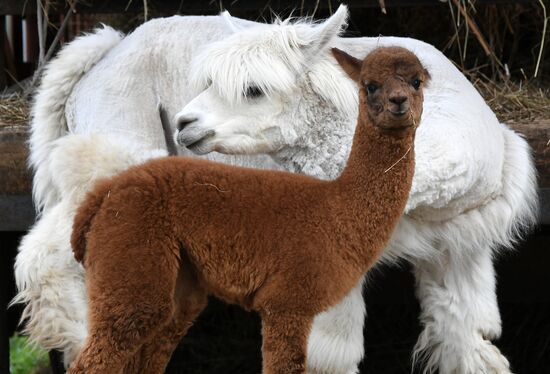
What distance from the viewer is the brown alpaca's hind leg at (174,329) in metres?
3.10

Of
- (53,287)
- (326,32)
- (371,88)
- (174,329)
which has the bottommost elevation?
(53,287)

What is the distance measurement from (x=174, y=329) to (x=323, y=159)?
0.98 meters

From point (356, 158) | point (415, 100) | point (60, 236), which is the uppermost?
point (415, 100)

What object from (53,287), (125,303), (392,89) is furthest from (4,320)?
(392,89)

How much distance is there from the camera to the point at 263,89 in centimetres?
372

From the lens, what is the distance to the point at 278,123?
148 inches

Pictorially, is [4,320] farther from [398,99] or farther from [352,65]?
[398,99]

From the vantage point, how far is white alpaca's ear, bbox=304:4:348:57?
3758 millimetres

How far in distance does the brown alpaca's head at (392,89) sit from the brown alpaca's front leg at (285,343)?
583 mm

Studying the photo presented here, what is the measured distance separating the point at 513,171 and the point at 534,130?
1.43ft

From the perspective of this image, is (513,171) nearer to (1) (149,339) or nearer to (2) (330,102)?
(2) (330,102)

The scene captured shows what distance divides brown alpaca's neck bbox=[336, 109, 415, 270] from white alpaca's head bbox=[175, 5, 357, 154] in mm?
802

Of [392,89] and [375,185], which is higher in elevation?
[392,89]

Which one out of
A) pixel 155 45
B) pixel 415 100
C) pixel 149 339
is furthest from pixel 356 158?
pixel 155 45
